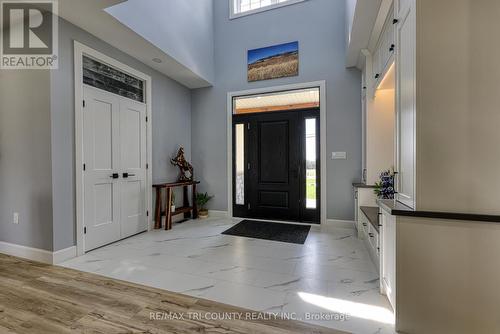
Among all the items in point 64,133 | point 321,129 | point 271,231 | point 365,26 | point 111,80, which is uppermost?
point 365,26

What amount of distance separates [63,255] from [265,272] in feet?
7.35

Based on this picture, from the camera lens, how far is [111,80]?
3.14 m

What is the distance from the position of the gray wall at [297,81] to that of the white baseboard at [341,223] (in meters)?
0.08

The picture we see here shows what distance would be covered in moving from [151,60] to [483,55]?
381cm

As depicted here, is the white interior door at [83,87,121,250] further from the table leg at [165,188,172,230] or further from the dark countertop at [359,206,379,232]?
the dark countertop at [359,206,379,232]

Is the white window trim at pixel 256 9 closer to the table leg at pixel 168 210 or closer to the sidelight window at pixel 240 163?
the sidelight window at pixel 240 163

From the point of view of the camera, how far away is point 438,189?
4.39 ft

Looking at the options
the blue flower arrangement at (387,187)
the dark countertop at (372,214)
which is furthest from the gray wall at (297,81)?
the blue flower arrangement at (387,187)

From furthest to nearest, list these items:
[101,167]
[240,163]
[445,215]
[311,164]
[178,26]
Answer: [240,163] → [311,164] → [178,26] → [101,167] → [445,215]

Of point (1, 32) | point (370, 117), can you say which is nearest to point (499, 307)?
point (370, 117)

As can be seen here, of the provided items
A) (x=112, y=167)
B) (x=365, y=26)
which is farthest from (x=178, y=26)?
(x=365, y=26)

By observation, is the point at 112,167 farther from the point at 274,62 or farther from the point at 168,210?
the point at 274,62

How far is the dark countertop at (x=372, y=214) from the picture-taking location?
89.4 inches

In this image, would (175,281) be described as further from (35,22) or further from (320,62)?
(320,62)
